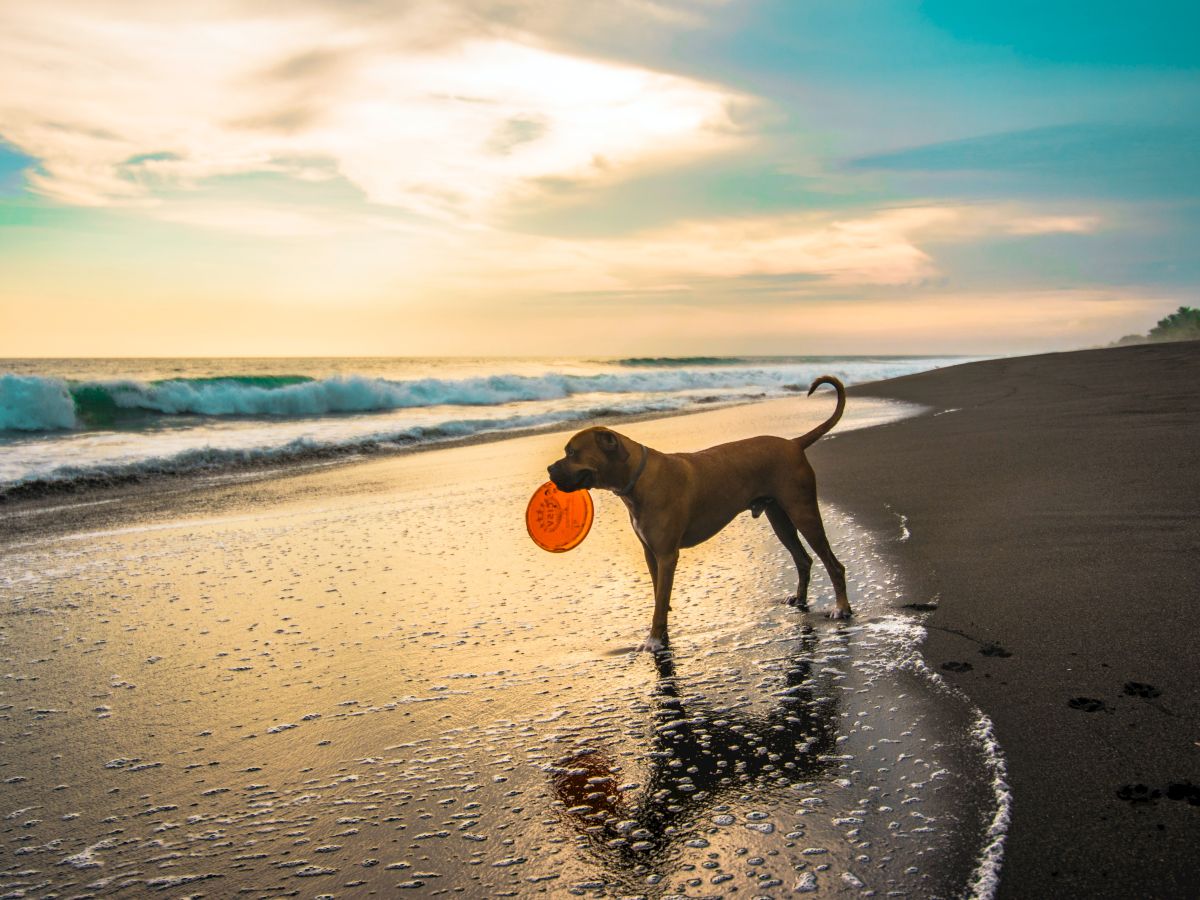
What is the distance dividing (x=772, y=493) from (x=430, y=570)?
245cm

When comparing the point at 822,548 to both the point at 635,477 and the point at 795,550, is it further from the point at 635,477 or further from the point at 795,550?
the point at 635,477

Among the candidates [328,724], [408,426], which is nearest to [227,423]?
[408,426]

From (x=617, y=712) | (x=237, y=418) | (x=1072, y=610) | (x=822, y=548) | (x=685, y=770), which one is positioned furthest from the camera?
(x=237, y=418)

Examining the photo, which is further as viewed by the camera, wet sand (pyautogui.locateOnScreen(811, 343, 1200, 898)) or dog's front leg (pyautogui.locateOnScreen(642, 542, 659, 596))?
dog's front leg (pyautogui.locateOnScreen(642, 542, 659, 596))

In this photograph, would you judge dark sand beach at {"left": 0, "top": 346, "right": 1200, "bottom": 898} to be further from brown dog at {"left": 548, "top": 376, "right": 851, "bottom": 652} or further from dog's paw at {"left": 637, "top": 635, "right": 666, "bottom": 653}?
brown dog at {"left": 548, "top": 376, "right": 851, "bottom": 652}

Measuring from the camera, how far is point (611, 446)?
4.37m

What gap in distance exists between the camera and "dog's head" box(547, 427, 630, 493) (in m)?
4.38

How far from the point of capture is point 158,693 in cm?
384

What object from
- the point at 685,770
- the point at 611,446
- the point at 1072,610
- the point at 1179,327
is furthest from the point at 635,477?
the point at 1179,327

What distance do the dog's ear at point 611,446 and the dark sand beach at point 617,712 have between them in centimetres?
93

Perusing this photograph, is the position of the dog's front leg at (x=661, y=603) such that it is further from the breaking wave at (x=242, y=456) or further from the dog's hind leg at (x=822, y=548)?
the breaking wave at (x=242, y=456)

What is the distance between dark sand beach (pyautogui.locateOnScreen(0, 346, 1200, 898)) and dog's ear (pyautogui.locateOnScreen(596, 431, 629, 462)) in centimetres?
93

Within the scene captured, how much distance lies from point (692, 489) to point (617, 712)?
154 cm

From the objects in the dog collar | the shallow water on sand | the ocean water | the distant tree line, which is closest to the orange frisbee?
the shallow water on sand
